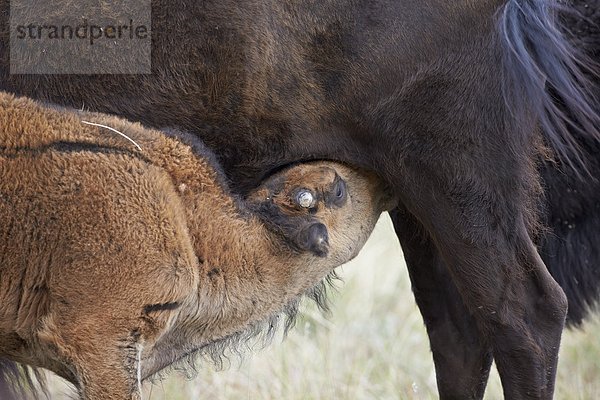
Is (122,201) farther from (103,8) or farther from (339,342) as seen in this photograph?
(339,342)

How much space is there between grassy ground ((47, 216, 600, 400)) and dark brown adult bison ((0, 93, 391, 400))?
4.41ft

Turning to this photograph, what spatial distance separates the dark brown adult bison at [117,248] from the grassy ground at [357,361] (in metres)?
1.34

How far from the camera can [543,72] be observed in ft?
13.3

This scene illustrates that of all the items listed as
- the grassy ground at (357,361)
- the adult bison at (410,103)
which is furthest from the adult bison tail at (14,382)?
the adult bison at (410,103)

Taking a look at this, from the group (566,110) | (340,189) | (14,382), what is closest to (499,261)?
(340,189)

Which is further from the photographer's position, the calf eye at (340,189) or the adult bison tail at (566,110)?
the calf eye at (340,189)

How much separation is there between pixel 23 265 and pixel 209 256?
2.02ft

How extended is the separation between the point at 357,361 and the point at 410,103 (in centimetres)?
270

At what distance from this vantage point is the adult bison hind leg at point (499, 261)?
Result: 3896mm

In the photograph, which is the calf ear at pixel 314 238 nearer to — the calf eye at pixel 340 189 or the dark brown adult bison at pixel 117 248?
the dark brown adult bison at pixel 117 248

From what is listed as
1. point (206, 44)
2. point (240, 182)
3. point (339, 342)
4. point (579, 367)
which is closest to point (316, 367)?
point (339, 342)

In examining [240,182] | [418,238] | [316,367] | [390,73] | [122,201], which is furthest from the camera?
[316,367]

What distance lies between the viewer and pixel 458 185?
3.89 m

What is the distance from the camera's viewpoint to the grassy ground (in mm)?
5793
